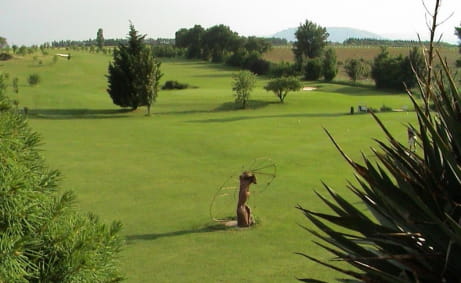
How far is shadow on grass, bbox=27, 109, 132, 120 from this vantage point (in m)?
43.7

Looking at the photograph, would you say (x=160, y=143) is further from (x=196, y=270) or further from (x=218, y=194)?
(x=196, y=270)

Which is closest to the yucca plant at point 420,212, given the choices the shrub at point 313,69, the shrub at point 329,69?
the shrub at point 313,69

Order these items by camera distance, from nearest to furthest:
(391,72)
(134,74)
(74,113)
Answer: (134,74) < (74,113) < (391,72)

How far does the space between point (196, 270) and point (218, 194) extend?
696 centimetres

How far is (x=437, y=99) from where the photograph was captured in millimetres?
2770

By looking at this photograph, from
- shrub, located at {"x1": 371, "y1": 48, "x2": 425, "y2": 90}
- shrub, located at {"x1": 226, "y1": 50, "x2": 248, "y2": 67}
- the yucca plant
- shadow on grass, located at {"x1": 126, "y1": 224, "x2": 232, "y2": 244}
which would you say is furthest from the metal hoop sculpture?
shrub, located at {"x1": 226, "y1": 50, "x2": 248, "y2": 67}

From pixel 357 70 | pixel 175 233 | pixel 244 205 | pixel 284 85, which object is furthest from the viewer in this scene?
pixel 357 70

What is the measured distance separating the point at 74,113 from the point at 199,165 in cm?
2607

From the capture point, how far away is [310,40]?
100500 mm

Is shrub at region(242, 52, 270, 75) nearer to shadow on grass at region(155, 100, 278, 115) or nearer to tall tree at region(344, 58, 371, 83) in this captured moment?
tall tree at region(344, 58, 371, 83)

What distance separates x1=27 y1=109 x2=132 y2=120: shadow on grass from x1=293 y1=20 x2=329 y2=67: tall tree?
192 ft

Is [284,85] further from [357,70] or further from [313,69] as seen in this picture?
[357,70]

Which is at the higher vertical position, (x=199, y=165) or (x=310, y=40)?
(x=310, y=40)

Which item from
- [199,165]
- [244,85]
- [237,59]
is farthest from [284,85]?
[237,59]
